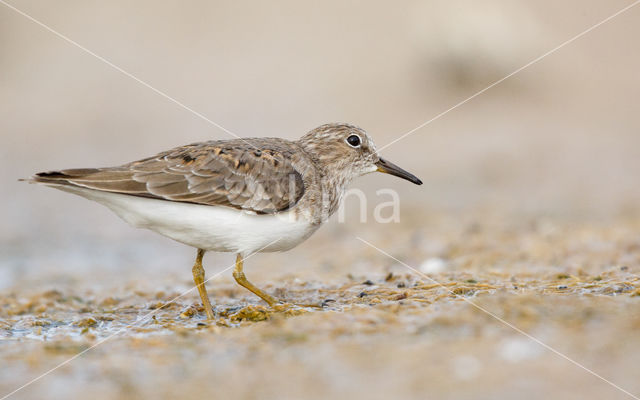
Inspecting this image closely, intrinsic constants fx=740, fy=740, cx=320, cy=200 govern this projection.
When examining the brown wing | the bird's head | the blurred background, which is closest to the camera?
the brown wing

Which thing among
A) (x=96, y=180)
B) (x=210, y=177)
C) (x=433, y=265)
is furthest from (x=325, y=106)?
(x=96, y=180)

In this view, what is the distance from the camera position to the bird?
261 inches

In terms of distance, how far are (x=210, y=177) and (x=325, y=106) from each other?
12271 millimetres

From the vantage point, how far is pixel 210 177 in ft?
22.6

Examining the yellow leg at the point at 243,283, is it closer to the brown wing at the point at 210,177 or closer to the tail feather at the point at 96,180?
the brown wing at the point at 210,177

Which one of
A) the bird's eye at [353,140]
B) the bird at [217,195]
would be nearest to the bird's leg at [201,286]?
the bird at [217,195]

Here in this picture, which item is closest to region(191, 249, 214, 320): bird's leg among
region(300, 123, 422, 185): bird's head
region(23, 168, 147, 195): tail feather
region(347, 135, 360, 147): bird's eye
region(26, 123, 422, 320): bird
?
region(26, 123, 422, 320): bird

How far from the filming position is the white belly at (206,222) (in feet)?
21.8

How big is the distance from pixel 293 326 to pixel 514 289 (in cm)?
231

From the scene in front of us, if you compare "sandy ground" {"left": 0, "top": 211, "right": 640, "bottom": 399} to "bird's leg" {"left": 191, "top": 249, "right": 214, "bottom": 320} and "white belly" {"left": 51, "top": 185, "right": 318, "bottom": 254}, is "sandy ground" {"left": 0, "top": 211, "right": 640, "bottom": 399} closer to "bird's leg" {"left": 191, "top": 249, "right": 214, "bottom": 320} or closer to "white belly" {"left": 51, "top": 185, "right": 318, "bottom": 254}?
"bird's leg" {"left": 191, "top": 249, "right": 214, "bottom": 320}

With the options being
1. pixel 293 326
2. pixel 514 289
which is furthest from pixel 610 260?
pixel 293 326

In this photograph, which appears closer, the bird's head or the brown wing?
the brown wing

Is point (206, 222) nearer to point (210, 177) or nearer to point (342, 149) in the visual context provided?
point (210, 177)

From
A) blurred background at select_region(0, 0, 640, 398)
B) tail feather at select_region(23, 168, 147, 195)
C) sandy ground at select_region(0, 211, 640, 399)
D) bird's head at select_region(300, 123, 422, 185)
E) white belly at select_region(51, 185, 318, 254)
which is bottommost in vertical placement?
sandy ground at select_region(0, 211, 640, 399)
